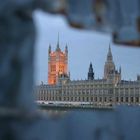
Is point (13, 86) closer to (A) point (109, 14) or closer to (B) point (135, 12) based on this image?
(A) point (109, 14)

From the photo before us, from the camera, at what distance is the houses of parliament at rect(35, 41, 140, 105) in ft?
225

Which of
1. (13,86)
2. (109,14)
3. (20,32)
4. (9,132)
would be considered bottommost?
(9,132)

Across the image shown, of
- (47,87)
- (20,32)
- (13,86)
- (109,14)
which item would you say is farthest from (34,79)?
(47,87)

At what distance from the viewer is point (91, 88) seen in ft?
235

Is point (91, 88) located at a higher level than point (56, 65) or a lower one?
lower

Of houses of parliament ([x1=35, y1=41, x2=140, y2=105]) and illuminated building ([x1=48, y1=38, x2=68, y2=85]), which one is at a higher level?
illuminated building ([x1=48, y1=38, x2=68, y2=85])

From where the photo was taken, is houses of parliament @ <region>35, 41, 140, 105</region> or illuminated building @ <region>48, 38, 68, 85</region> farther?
illuminated building @ <region>48, 38, 68, 85</region>

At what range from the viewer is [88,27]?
189 cm

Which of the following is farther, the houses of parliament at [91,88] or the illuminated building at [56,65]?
the illuminated building at [56,65]

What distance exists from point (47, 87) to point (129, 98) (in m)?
20.7

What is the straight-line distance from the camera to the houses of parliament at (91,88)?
225ft

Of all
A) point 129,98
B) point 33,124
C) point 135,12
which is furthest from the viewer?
point 129,98

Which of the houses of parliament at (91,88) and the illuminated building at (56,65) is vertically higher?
the illuminated building at (56,65)

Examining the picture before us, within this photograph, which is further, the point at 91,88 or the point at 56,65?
the point at 56,65
